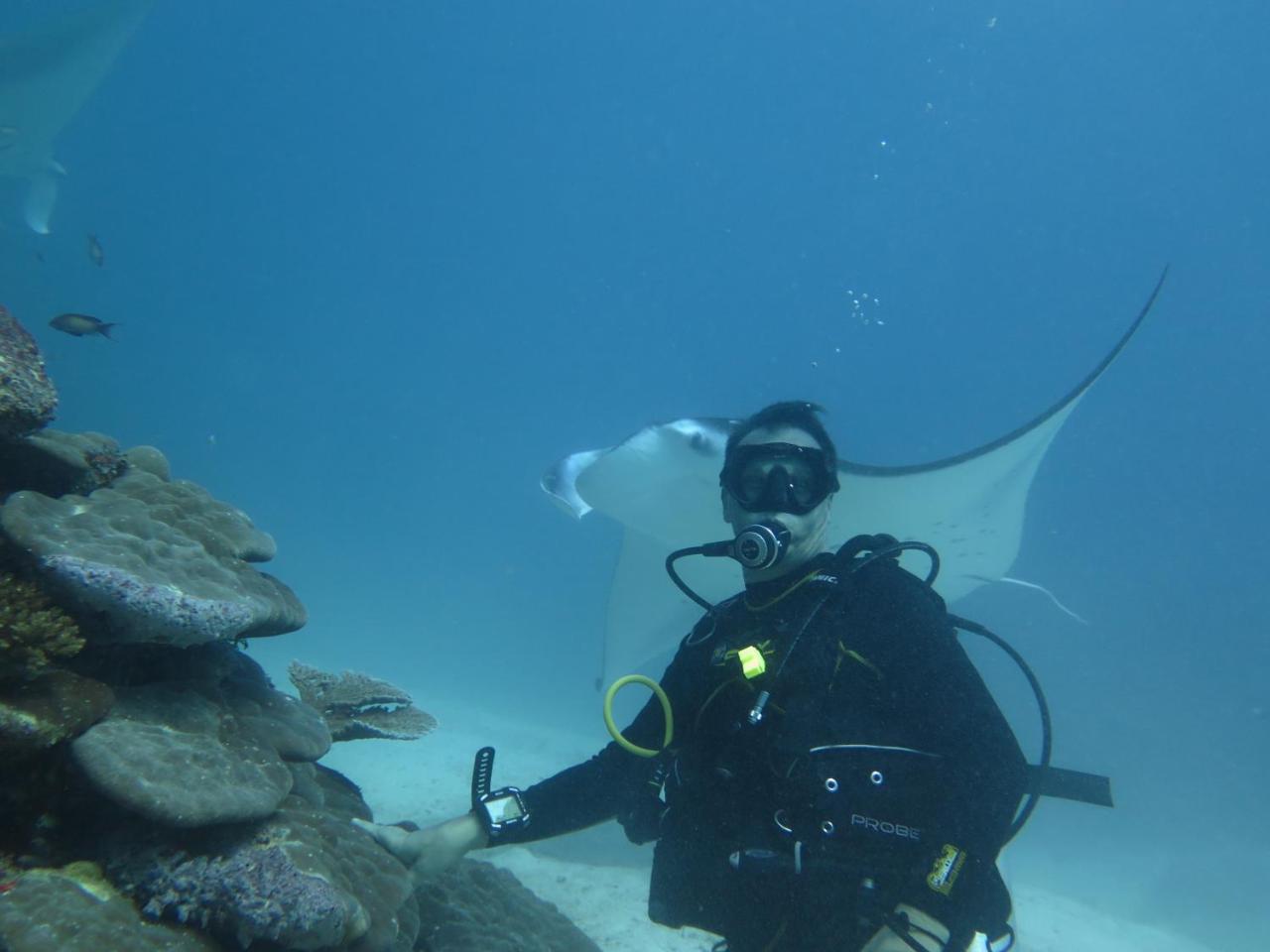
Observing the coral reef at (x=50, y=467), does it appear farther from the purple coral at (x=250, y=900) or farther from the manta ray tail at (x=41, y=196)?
the manta ray tail at (x=41, y=196)

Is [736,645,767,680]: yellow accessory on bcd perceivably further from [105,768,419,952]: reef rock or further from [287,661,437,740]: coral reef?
[287,661,437,740]: coral reef

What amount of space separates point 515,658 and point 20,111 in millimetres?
31690

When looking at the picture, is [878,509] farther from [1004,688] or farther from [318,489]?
[318,489]

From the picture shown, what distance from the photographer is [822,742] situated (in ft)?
6.76

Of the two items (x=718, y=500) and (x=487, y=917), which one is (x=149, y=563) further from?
(x=718, y=500)

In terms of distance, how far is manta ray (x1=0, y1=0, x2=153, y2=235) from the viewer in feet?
55.5

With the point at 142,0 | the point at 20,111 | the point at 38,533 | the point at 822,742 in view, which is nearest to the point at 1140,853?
the point at 822,742

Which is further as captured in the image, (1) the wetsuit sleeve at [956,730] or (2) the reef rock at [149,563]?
(2) the reef rock at [149,563]

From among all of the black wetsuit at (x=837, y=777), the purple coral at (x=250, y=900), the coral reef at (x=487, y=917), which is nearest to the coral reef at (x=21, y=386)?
the purple coral at (x=250, y=900)

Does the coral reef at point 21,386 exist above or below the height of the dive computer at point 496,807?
above

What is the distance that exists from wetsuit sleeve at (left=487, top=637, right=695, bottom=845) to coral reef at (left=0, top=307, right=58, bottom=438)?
8.33ft

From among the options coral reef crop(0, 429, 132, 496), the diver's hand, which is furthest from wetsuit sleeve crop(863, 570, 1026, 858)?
coral reef crop(0, 429, 132, 496)

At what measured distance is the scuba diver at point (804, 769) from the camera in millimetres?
1781

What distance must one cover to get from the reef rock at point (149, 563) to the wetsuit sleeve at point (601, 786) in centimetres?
141
